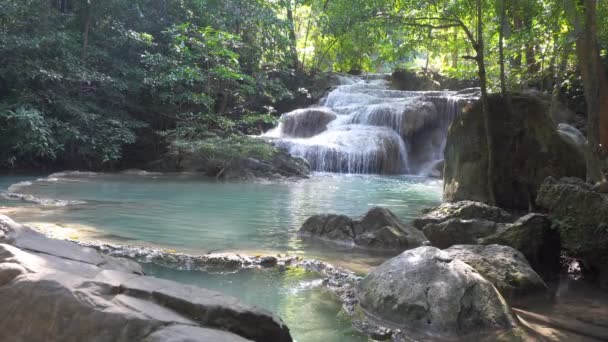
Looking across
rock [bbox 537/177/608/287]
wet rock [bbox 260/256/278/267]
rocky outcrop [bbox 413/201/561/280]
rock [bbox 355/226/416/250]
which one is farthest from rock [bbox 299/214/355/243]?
rock [bbox 537/177/608/287]

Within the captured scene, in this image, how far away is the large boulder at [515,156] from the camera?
8.83m

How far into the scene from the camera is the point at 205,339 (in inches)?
86.6

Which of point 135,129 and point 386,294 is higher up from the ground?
point 135,129

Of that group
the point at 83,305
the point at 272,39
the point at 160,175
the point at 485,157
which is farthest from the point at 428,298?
the point at 272,39

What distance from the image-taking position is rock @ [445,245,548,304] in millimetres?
4406

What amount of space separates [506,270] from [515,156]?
5025mm

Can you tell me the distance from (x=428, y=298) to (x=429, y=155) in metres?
15.9

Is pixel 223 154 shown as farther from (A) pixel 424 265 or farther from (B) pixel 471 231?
(A) pixel 424 265

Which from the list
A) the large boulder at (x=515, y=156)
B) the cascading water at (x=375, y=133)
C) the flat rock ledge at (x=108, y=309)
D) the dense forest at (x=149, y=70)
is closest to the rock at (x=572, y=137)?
the large boulder at (x=515, y=156)

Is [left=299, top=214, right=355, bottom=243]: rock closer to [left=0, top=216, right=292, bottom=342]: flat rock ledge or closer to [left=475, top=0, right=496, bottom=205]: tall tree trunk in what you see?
[left=475, top=0, right=496, bottom=205]: tall tree trunk

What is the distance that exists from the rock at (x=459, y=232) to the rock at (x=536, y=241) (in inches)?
11.1

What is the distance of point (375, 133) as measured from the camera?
1880 cm

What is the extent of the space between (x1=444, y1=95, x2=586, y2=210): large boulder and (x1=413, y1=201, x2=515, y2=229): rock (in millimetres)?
1908

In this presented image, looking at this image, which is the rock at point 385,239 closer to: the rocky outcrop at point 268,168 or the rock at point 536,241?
the rock at point 536,241
